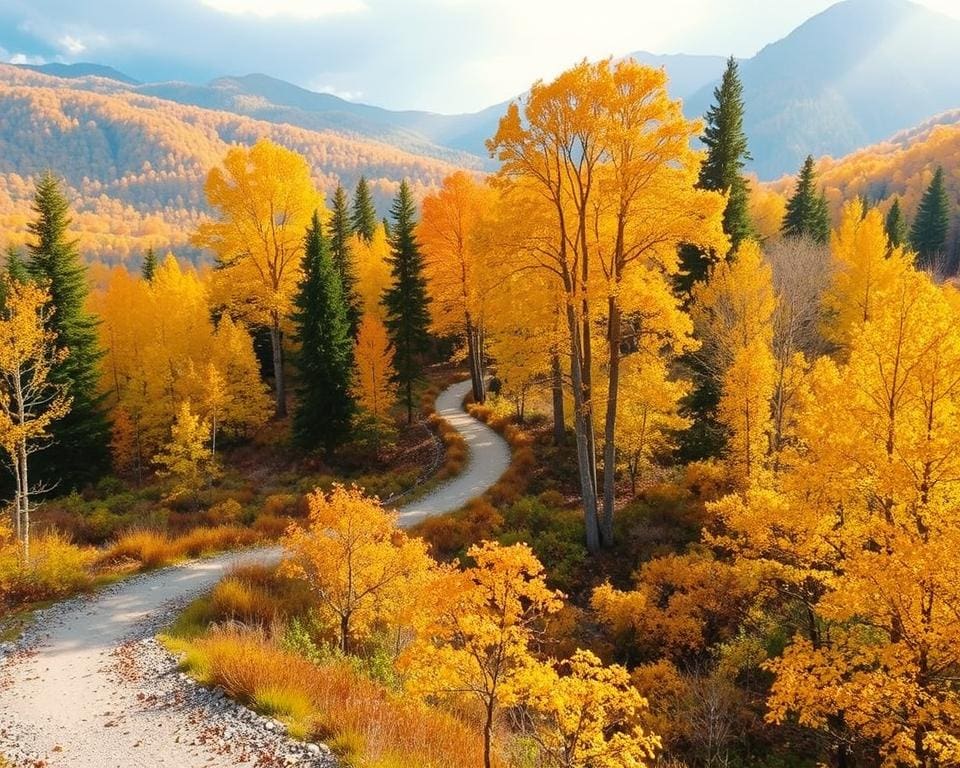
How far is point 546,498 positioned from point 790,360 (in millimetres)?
9863

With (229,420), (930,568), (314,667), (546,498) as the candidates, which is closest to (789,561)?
(930,568)

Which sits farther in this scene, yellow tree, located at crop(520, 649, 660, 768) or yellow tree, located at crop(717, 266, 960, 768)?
yellow tree, located at crop(717, 266, 960, 768)

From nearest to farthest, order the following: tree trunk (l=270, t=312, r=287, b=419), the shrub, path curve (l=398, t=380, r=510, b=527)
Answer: the shrub < path curve (l=398, t=380, r=510, b=527) < tree trunk (l=270, t=312, r=287, b=419)

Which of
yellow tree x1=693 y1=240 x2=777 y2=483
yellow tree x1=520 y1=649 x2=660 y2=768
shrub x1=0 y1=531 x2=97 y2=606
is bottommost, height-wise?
shrub x1=0 y1=531 x2=97 y2=606

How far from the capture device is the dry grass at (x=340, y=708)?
7.01 m

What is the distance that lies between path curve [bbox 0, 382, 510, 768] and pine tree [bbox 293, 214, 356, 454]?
1344cm

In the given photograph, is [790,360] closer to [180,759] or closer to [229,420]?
[180,759]

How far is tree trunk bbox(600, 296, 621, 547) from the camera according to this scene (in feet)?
48.3

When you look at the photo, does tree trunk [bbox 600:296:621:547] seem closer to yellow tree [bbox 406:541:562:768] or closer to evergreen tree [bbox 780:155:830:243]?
yellow tree [bbox 406:541:562:768]

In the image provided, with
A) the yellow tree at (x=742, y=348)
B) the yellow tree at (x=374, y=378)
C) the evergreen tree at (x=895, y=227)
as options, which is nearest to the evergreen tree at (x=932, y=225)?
the evergreen tree at (x=895, y=227)

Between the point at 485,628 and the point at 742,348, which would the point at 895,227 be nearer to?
the point at 742,348

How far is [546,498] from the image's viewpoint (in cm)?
1998

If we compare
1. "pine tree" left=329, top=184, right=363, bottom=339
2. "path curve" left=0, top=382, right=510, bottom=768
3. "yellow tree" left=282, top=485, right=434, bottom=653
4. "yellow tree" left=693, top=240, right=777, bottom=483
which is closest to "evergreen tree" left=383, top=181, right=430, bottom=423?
"pine tree" left=329, top=184, right=363, bottom=339

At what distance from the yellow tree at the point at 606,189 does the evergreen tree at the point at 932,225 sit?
58997 mm
